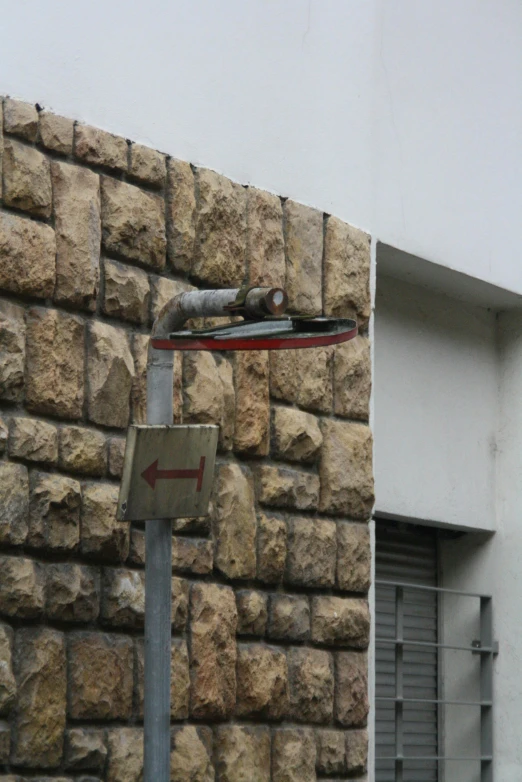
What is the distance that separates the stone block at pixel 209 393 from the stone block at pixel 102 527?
55 cm

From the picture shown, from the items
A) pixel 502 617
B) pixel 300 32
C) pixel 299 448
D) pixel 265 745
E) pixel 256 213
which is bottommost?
pixel 265 745

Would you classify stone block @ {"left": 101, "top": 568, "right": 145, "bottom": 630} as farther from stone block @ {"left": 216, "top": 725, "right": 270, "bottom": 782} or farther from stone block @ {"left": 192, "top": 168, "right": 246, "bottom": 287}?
stone block @ {"left": 192, "top": 168, "right": 246, "bottom": 287}

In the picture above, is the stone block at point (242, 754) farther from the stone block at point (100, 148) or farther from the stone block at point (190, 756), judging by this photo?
the stone block at point (100, 148)

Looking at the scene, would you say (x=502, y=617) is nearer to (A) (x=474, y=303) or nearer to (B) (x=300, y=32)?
(A) (x=474, y=303)

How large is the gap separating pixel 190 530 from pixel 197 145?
155 cm

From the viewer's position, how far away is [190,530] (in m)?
5.84

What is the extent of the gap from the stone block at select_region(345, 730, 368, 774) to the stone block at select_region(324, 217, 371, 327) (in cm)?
179

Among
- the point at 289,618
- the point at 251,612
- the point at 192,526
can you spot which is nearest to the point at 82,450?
the point at 192,526

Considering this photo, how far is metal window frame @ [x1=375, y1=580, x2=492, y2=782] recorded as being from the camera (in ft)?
25.6

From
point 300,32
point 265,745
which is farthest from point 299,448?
point 300,32

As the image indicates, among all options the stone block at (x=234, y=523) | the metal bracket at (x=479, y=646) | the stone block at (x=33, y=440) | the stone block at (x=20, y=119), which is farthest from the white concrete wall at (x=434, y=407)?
the stone block at (x=20, y=119)

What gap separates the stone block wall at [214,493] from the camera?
5230 millimetres

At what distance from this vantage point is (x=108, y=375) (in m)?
5.57

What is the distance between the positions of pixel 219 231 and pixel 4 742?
2.23 m
